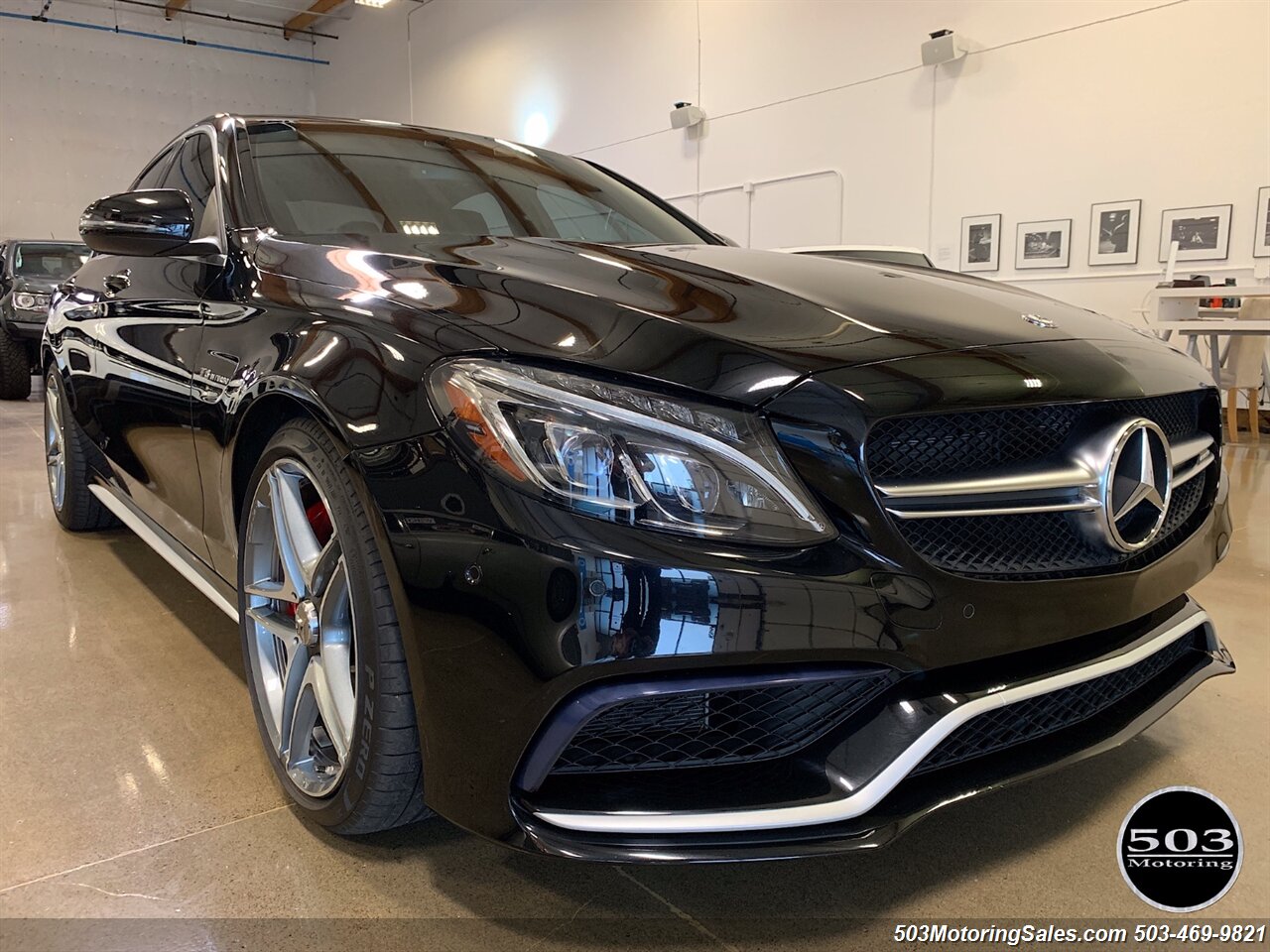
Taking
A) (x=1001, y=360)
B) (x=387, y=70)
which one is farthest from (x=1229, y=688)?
(x=387, y=70)

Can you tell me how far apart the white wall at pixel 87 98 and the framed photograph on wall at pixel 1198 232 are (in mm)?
14342

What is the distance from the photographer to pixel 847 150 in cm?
838

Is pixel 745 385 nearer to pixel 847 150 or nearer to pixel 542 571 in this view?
pixel 542 571

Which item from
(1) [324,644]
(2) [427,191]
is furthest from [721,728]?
(2) [427,191]

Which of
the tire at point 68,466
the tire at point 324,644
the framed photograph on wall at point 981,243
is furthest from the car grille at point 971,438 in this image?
the framed photograph on wall at point 981,243

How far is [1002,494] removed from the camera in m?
1.04

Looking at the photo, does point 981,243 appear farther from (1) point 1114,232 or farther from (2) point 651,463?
(2) point 651,463

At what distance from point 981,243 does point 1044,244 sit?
1.63ft

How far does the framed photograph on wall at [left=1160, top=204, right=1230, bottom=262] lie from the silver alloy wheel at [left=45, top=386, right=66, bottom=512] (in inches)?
269

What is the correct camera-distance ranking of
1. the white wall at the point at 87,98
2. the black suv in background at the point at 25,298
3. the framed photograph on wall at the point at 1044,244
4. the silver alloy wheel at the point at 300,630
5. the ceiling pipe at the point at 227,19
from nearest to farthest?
1. the silver alloy wheel at the point at 300,630
2. the framed photograph on wall at the point at 1044,244
3. the black suv in background at the point at 25,298
4. the white wall at the point at 87,98
5. the ceiling pipe at the point at 227,19

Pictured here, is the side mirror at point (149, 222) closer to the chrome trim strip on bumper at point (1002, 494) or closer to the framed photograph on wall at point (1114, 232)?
the chrome trim strip on bumper at point (1002, 494)

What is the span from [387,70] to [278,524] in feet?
49.8

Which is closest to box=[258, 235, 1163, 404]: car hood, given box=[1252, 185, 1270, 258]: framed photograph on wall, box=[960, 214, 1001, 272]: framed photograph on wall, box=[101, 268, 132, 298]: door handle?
box=[101, 268, 132, 298]: door handle

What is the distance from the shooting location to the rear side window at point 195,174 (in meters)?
1.84
